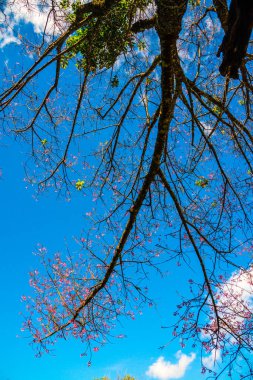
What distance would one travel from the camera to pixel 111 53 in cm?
530

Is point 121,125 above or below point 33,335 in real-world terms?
above

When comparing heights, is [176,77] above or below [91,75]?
below

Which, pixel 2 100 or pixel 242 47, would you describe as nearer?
pixel 242 47

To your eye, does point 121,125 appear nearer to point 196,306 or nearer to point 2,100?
point 2,100

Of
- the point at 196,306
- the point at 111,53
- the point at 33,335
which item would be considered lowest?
the point at 196,306

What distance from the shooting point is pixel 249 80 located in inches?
200

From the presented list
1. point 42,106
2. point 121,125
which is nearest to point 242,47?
point 121,125

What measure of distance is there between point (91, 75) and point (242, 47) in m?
2.73

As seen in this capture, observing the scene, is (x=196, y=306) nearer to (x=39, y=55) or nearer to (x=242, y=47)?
(x=242, y=47)

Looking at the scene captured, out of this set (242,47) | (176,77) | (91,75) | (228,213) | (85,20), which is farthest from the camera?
(91,75)

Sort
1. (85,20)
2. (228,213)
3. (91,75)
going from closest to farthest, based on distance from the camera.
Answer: (85,20) → (228,213) → (91,75)

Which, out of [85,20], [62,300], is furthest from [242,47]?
[62,300]

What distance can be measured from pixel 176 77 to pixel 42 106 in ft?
6.29

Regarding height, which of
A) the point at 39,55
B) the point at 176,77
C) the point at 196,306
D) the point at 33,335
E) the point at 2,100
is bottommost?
the point at 196,306
